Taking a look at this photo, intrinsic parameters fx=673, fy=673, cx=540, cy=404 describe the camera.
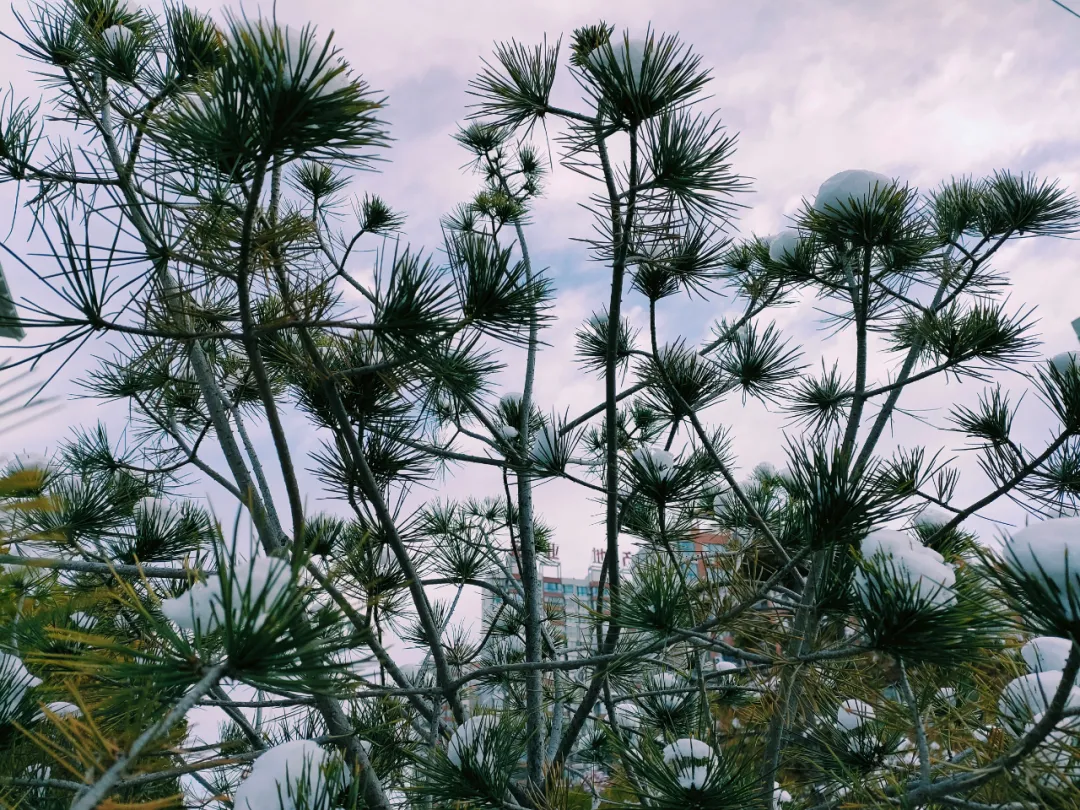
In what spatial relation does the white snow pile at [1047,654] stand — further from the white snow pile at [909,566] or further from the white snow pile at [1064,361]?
the white snow pile at [1064,361]

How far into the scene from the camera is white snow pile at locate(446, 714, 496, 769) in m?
1.09

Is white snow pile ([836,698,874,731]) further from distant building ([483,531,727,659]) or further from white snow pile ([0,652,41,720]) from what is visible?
white snow pile ([0,652,41,720])

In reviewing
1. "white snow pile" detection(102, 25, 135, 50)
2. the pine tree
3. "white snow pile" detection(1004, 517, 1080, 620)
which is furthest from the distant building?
"white snow pile" detection(102, 25, 135, 50)

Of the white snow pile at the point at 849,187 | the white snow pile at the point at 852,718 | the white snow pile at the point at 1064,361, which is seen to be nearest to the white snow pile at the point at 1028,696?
the white snow pile at the point at 852,718

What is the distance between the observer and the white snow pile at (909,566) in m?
0.63

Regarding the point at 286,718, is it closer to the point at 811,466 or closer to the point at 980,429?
the point at 811,466

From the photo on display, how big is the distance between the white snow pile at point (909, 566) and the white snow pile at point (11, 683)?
0.93 meters

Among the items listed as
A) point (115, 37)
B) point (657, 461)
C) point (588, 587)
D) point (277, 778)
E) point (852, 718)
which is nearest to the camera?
point (277, 778)

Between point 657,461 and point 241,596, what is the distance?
111 cm

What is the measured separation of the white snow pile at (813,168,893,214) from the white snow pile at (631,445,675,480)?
0.57m

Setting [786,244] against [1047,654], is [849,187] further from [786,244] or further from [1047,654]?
[1047,654]

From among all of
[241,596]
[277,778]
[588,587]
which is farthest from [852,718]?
[588,587]

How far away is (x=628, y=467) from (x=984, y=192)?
1207 millimetres

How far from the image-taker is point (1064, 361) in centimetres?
144
